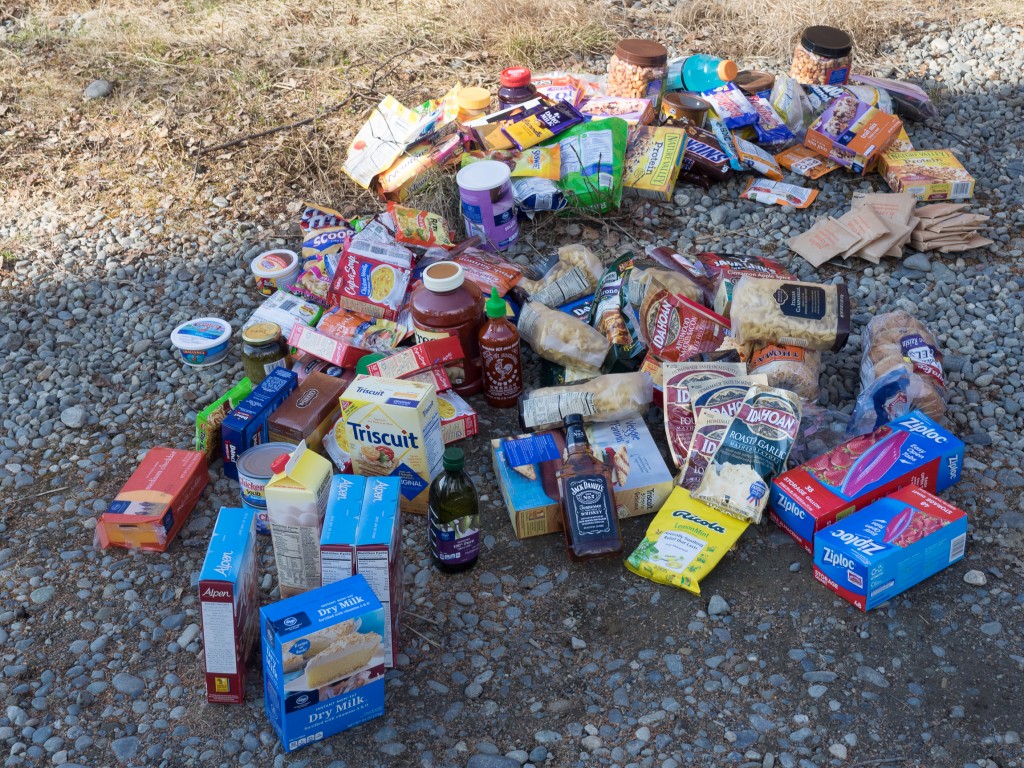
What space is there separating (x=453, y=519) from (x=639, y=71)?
311 centimetres

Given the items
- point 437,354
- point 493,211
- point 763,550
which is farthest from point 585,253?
point 763,550

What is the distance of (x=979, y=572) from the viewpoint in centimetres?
281

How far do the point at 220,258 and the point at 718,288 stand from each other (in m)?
2.38

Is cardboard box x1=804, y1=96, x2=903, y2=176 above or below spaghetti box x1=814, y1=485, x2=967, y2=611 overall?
above

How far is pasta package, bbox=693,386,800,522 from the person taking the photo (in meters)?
2.97

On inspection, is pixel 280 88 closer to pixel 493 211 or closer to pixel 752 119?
pixel 493 211

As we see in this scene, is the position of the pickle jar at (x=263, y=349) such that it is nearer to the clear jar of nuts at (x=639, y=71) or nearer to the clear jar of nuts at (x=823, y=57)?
the clear jar of nuts at (x=639, y=71)

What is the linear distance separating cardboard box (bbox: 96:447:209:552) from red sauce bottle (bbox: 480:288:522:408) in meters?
1.07

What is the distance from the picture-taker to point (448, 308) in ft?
11.3

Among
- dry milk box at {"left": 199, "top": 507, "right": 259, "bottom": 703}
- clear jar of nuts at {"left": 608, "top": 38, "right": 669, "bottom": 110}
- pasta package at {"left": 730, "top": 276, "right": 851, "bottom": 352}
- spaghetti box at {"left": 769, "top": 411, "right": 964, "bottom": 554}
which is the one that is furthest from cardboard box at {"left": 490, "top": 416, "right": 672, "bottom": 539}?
clear jar of nuts at {"left": 608, "top": 38, "right": 669, "bottom": 110}

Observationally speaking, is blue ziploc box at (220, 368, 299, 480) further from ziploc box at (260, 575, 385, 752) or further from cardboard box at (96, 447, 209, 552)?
ziploc box at (260, 575, 385, 752)

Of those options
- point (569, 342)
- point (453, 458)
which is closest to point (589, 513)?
point (453, 458)

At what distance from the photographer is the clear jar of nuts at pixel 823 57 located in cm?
508

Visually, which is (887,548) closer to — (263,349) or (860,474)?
(860,474)
